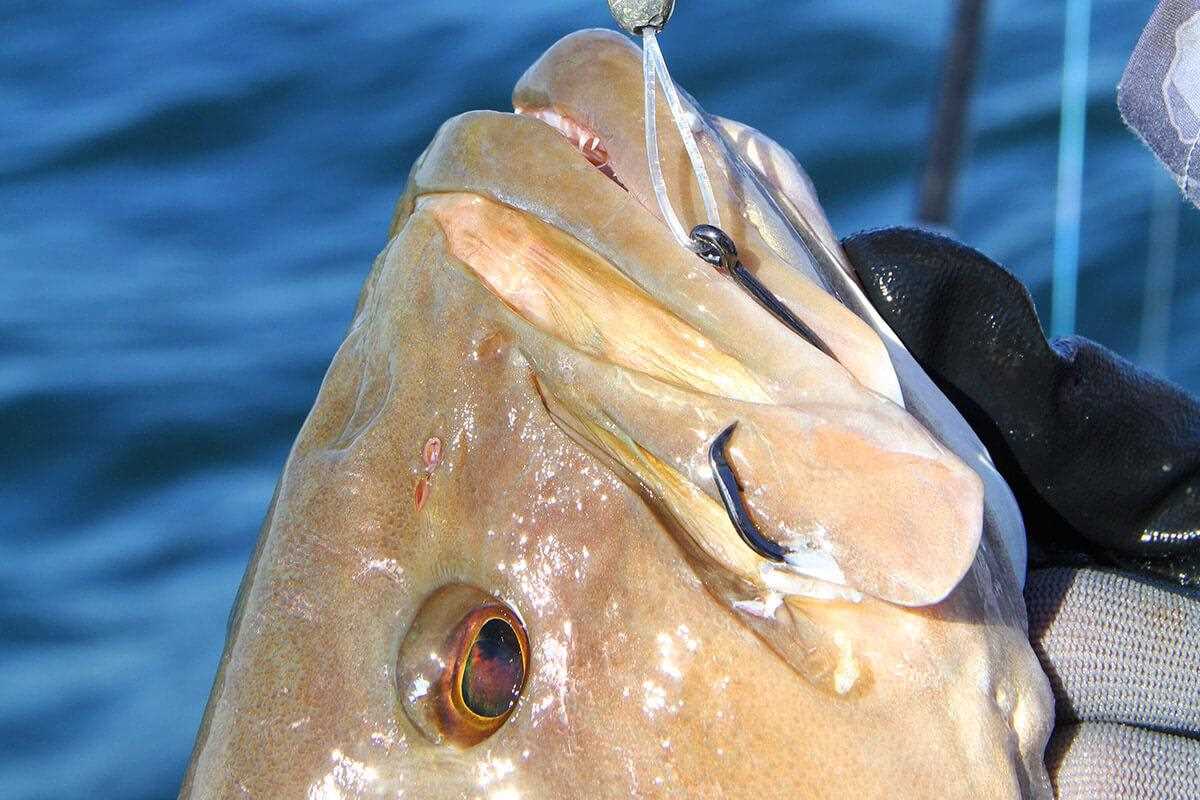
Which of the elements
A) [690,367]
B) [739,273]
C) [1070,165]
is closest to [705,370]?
[690,367]

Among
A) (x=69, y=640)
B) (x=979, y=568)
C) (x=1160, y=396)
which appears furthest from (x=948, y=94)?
(x=69, y=640)

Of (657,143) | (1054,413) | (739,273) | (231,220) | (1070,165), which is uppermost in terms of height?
(657,143)

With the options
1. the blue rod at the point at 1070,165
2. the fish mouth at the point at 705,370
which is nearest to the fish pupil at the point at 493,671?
the fish mouth at the point at 705,370

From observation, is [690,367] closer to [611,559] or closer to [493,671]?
[611,559]

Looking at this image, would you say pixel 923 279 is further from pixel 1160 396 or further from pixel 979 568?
pixel 979 568

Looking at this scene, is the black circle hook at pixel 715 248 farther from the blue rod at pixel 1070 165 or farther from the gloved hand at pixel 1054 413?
the blue rod at pixel 1070 165

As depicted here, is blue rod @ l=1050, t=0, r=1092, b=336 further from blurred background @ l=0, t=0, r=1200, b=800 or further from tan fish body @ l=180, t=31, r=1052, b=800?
tan fish body @ l=180, t=31, r=1052, b=800
